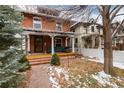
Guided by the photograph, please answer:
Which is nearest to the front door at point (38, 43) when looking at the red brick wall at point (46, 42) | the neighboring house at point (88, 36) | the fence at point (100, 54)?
the red brick wall at point (46, 42)

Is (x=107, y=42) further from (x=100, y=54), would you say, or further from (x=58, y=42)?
(x=58, y=42)

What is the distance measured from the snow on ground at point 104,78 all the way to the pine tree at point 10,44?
11.0 ft

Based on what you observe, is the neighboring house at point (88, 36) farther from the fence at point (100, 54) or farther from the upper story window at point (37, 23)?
the upper story window at point (37, 23)

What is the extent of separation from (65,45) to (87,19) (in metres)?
5.84

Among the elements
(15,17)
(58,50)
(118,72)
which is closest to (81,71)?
(118,72)

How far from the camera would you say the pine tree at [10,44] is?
13.2 feet

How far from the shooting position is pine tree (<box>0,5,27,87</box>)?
4020 mm

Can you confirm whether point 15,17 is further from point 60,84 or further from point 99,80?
point 99,80

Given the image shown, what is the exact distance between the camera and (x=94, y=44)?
56.4ft

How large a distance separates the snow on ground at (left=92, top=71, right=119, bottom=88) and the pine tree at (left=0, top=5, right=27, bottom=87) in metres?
3.36

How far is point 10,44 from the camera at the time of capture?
4527mm

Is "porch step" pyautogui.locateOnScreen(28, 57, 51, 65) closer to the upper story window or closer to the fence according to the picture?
the upper story window
